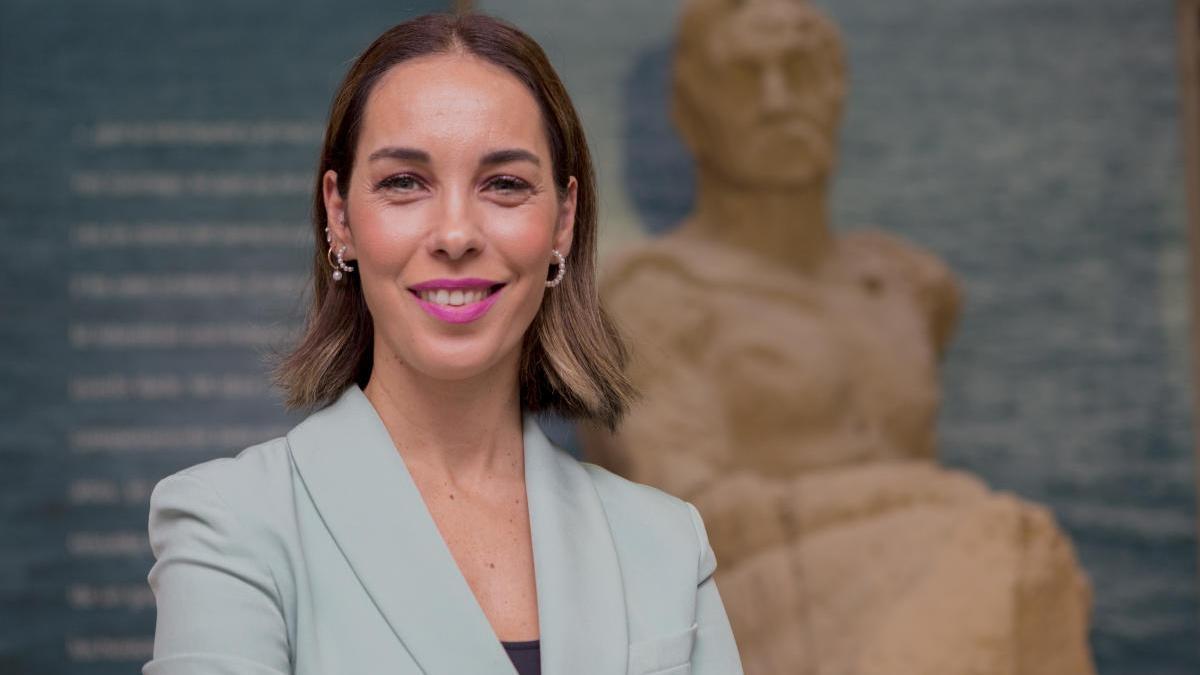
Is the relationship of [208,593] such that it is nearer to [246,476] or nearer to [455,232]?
[246,476]

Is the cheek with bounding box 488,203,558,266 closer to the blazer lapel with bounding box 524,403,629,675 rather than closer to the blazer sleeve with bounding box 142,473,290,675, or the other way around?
the blazer lapel with bounding box 524,403,629,675

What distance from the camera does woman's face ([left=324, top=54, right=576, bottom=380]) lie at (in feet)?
5.33

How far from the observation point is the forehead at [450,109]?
163 centimetres

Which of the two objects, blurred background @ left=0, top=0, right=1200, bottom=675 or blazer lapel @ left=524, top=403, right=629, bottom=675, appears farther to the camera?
blurred background @ left=0, top=0, right=1200, bottom=675

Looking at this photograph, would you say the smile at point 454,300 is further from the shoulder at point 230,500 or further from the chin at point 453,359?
the shoulder at point 230,500

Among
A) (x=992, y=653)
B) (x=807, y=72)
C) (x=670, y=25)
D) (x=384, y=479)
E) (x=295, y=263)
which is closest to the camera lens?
(x=384, y=479)

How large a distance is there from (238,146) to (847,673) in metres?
2.30

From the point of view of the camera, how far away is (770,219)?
5.30 metres

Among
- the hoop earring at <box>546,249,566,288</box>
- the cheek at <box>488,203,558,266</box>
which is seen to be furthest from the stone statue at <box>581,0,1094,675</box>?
the cheek at <box>488,203,558,266</box>

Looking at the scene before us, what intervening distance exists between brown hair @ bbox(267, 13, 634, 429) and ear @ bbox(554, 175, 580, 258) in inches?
0.5

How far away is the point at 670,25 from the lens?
219 inches

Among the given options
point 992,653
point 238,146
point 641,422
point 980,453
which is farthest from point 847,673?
point 238,146

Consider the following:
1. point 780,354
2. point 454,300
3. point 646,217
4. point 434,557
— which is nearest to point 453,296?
point 454,300

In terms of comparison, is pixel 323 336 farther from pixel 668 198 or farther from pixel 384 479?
pixel 668 198
